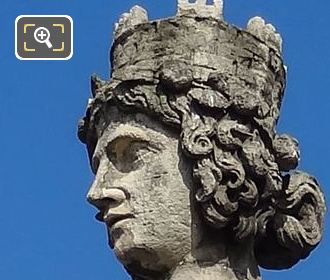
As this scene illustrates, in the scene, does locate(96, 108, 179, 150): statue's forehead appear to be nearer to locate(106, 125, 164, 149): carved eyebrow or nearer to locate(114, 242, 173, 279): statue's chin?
locate(106, 125, 164, 149): carved eyebrow

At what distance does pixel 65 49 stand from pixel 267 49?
265 inches

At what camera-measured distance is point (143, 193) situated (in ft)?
50.5

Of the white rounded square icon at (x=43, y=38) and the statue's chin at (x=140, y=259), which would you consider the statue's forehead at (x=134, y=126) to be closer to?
the statue's chin at (x=140, y=259)

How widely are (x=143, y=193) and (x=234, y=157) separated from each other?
0.73m

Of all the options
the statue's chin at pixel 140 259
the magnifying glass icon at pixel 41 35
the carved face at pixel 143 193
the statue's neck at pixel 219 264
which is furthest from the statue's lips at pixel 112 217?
the magnifying glass icon at pixel 41 35

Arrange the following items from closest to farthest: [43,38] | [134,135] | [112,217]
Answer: [112,217] → [134,135] → [43,38]

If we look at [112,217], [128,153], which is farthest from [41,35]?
[112,217]

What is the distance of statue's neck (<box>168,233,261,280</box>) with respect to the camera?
1542cm

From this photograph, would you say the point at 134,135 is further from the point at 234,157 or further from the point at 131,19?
the point at 131,19

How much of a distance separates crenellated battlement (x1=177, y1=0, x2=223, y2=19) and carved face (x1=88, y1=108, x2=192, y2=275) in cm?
99

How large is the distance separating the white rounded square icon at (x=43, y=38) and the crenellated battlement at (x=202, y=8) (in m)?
6.30

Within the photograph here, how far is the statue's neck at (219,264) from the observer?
A: 15.4m

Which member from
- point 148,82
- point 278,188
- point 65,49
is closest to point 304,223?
point 278,188

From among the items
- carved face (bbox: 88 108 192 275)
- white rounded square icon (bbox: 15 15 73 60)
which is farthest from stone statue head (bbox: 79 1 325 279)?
white rounded square icon (bbox: 15 15 73 60)
